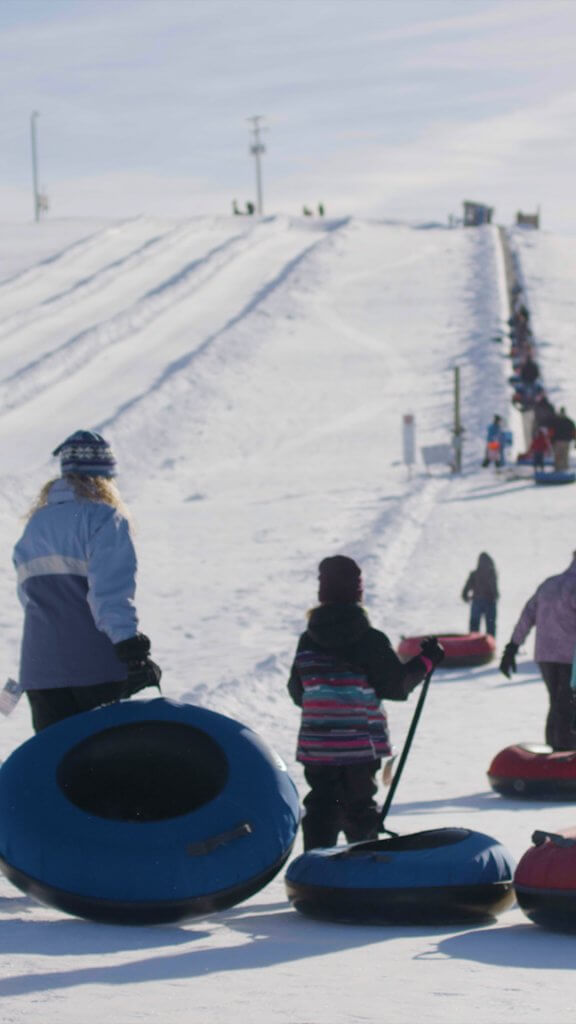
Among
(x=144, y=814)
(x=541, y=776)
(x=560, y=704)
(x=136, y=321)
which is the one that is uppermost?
(x=136, y=321)

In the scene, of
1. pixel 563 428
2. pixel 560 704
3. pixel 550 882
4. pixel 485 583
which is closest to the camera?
pixel 550 882

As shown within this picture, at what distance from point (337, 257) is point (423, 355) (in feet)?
65.5

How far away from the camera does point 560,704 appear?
8867 mm

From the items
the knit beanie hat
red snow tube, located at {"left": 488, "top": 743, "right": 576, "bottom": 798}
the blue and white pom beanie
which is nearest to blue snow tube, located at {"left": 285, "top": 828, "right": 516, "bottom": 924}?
the knit beanie hat

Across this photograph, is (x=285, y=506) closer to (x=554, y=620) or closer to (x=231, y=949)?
(x=554, y=620)

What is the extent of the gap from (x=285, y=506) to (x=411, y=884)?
1943 cm

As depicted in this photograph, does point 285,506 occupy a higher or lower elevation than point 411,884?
lower

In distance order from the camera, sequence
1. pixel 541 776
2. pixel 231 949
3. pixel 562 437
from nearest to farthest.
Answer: pixel 231 949
pixel 541 776
pixel 562 437

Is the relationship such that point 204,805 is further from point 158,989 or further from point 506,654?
point 506,654

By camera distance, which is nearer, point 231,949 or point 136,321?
point 231,949

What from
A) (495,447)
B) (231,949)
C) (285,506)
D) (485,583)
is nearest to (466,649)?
(485,583)

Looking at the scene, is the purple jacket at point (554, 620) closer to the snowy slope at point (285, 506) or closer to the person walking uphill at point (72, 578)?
the snowy slope at point (285, 506)

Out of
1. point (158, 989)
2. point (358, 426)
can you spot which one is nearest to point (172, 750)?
point (158, 989)

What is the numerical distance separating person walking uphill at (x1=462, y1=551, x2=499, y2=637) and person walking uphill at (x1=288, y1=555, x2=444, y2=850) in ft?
28.7
